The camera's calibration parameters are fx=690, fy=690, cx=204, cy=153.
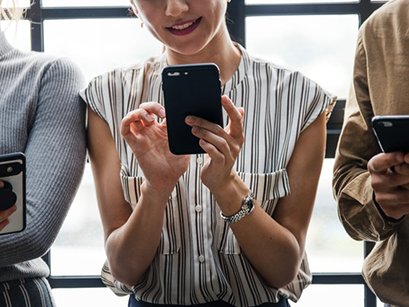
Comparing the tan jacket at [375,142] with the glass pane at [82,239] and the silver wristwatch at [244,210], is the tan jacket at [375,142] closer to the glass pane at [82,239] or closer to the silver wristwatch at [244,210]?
the silver wristwatch at [244,210]

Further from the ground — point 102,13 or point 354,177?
point 102,13

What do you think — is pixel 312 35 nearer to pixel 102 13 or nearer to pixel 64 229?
pixel 102 13

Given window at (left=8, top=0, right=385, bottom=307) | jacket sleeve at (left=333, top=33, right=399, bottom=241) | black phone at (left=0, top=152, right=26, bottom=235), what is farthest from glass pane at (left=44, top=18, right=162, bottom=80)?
black phone at (left=0, top=152, right=26, bottom=235)

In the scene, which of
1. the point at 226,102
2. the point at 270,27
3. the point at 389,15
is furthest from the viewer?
the point at 270,27

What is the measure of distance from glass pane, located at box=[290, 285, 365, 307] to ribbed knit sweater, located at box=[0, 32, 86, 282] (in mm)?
1220

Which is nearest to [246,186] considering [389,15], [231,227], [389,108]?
[231,227]

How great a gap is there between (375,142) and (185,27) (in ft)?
1.69

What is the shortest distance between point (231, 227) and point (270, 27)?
1040 millimetres

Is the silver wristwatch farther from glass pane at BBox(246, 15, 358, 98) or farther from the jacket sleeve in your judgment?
glass pane at BBox(246, 15, 358, 98)

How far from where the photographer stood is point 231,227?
161cm

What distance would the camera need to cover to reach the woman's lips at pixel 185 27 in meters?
1.63

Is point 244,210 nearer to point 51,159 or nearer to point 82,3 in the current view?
point 51,159

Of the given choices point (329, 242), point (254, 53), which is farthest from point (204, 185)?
point (329, 242)

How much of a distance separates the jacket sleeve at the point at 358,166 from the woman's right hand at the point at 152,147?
0.36 meters
